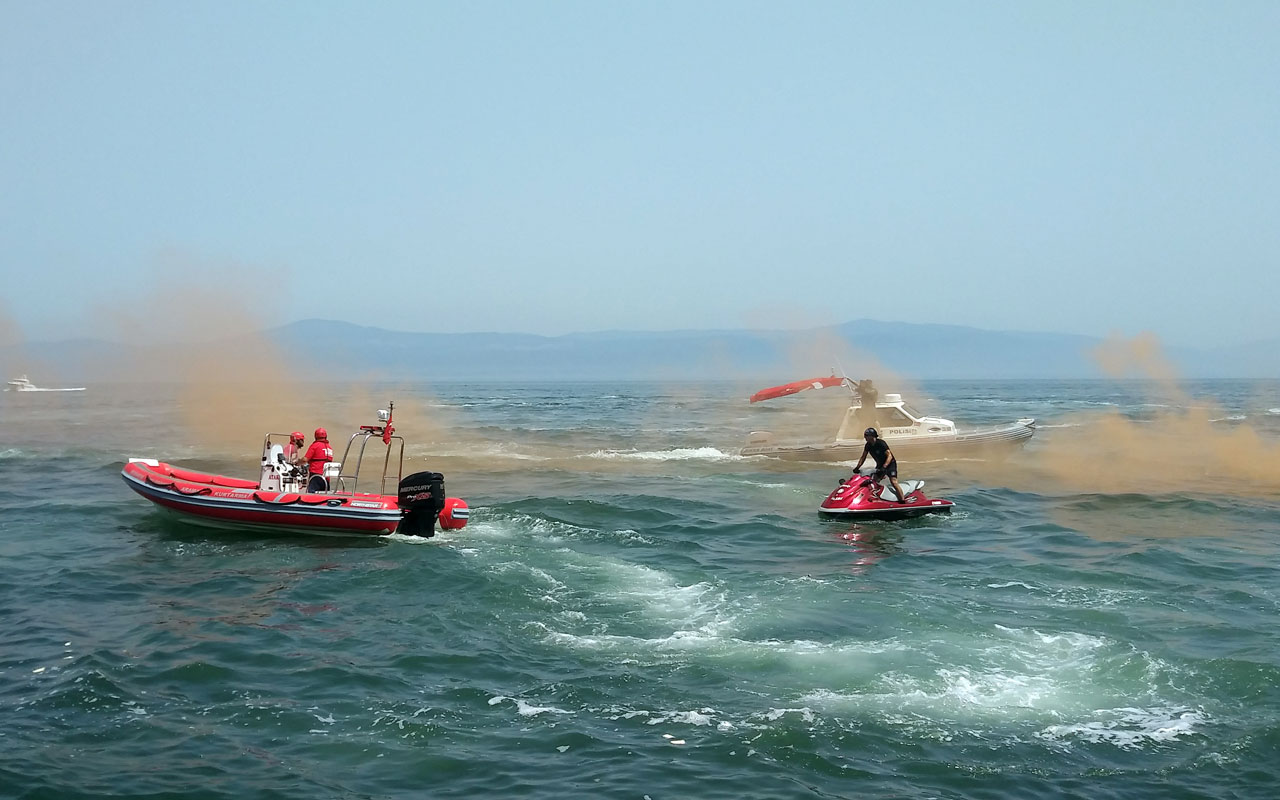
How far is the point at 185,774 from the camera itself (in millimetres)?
7945

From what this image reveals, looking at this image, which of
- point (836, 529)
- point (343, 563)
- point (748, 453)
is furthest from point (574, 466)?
point (343, 563)

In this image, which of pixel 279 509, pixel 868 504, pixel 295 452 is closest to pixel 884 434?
pixel 868 504

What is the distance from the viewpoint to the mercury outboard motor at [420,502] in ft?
55.3

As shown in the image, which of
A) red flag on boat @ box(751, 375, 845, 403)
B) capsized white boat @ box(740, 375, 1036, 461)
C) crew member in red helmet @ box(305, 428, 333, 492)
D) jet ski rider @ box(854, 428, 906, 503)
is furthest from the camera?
red flag on boat @ box(751, 375, 845, 403)

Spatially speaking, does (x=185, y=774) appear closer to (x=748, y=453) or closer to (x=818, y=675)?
(x=818, y=675)

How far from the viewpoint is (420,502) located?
55.4 feet

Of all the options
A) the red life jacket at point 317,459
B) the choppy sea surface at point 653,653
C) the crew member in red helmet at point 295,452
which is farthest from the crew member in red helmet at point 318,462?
the choppy sea surface at point 653,653

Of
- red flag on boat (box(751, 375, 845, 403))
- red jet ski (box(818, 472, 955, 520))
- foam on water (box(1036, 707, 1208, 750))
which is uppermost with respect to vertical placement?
red flag on boat (box(751, 375, 845, 403))

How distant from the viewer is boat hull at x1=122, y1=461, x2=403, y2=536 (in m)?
16.9

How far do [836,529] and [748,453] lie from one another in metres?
11.2

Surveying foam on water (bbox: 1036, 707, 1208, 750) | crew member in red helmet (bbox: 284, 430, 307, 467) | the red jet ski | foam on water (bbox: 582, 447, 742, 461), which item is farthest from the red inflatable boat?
foam on water (bbox: 582, 447, 742, 461)

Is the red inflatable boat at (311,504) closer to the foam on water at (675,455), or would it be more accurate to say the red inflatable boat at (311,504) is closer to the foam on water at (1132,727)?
the foam on water at (1132,727)

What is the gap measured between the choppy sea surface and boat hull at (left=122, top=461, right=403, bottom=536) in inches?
12.8

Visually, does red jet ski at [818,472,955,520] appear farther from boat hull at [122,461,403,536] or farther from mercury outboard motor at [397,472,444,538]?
boat hull at [122,461,403,536]
